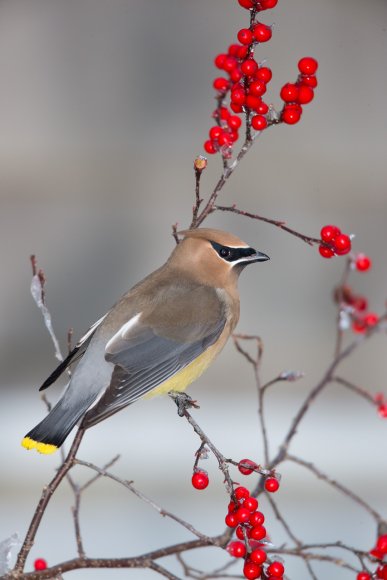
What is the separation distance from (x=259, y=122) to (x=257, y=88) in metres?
0.05

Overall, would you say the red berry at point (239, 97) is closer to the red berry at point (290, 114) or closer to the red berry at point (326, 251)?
the red berry at point (290, 114)

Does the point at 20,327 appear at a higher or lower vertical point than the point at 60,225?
lower

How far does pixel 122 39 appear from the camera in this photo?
11.4ft

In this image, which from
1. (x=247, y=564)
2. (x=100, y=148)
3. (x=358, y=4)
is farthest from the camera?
(x=100, y=148)

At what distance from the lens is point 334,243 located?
114cm

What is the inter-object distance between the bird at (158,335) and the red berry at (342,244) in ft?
0.65

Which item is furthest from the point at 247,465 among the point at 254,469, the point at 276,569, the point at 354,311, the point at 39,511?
the point at 354,311

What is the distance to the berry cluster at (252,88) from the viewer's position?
1081mm

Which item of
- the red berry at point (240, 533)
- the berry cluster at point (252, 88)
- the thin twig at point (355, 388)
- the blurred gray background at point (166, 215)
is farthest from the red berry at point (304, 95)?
the blurred gray background at point (166, 215)

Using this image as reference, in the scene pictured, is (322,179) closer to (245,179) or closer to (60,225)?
(245,179)

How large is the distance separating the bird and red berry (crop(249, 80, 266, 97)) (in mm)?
285

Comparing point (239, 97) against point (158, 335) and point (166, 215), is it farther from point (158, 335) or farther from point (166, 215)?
point (166, 215)

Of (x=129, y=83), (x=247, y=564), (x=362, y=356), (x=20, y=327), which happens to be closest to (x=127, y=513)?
(x=20, y=327)

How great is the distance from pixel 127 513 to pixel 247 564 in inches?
100
